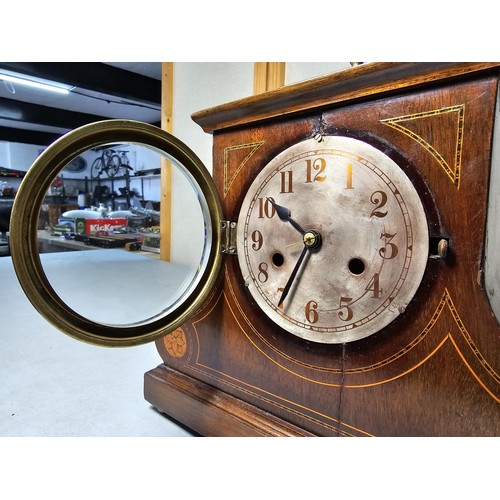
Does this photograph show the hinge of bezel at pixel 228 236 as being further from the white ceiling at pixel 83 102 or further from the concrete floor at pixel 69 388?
the white ceiling at pixel 83 102

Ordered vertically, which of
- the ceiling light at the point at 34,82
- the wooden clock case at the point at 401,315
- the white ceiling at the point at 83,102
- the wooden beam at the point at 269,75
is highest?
the white ceiling at the point at 83,102

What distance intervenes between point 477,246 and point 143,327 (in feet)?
2.20

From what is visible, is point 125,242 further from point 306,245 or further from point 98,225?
point 306,245

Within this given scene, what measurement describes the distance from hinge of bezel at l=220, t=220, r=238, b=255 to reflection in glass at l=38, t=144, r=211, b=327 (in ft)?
0.13

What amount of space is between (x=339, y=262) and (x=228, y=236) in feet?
0.94

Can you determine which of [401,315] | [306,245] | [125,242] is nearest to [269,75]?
[125,242]

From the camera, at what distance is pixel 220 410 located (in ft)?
2.72

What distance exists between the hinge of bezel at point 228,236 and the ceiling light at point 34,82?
12.0ft

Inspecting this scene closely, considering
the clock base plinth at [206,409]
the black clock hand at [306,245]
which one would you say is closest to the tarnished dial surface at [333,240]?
the black clock hand at [306,245]

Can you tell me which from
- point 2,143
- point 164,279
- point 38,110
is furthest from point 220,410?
point 2,143

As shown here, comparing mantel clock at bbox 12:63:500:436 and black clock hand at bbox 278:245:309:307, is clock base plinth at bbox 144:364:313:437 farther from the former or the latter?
black clock hand at bbox 278:245:309:307

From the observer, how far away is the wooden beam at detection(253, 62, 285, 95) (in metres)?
1.76

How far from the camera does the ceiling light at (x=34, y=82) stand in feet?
11.6

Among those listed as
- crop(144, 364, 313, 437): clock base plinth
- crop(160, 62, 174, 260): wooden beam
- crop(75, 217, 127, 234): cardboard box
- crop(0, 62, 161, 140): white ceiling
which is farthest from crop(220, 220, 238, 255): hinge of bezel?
crop(0, 62, 161, 140): white ceiling
